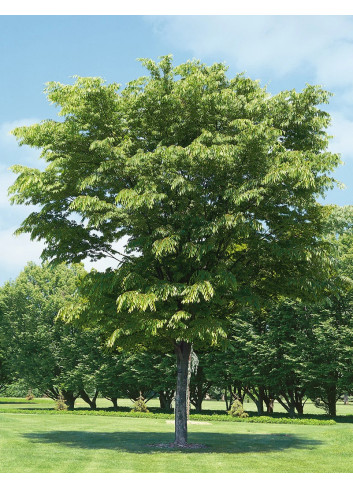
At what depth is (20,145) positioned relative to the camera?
17.8 m

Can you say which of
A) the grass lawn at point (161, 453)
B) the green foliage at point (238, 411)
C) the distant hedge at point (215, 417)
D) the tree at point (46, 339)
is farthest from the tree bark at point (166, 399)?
the grass lawn at point (161, 453)

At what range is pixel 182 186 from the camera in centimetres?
1547

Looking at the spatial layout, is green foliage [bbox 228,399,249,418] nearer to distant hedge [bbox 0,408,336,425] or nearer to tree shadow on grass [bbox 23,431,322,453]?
distant hedge [bbox 0,408,336,425]

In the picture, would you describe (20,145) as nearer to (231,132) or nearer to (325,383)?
(231,132)

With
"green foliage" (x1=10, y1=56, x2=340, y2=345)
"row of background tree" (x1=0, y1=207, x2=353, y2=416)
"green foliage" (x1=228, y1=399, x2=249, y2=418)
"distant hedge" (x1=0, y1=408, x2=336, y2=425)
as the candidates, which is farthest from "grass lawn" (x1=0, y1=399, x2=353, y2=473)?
"green foliage" (x1=228, y1=399, x2=249, y2=418)

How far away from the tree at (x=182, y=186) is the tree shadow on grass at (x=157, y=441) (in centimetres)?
167

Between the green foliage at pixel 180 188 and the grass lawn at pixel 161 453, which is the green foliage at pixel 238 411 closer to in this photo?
the grass lawn at pixel 161 453

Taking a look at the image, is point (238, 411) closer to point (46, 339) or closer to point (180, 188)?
point (46, 339)

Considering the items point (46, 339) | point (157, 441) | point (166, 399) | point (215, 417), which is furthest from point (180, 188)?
point (46, 339)

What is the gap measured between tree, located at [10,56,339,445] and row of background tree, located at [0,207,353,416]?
12690 millimetres

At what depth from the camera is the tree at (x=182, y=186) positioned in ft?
51.0

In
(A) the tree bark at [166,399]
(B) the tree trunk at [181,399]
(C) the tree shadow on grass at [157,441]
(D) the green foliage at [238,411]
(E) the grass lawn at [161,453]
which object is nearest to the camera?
(E) the grass lawn at [161,453]

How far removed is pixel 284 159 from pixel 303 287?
466cm

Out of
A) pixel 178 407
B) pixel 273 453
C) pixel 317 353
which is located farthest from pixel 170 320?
pixel 317 353
